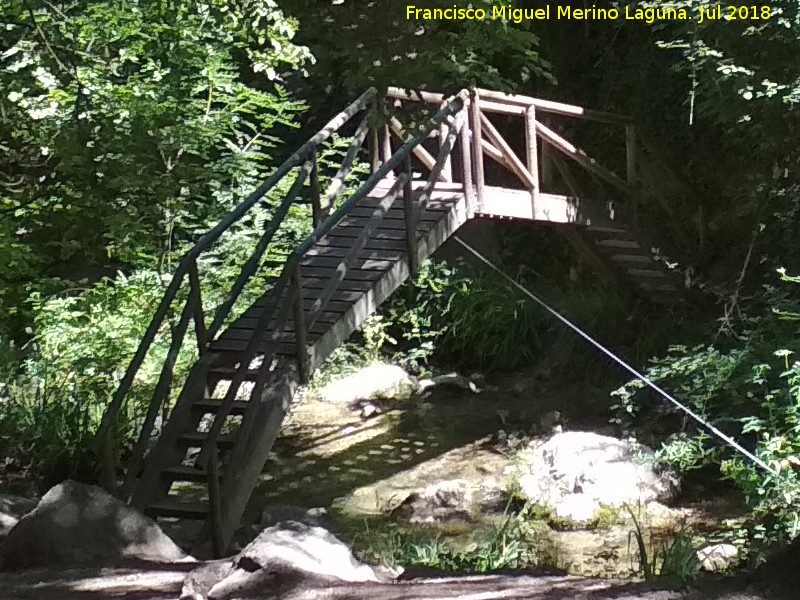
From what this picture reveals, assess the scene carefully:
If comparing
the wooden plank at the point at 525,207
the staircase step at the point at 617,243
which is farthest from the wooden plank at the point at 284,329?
the staircase step at the point at 617,243

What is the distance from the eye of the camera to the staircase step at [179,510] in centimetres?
441

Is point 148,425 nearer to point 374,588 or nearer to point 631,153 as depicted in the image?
point 374,588

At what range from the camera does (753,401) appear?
5449 millimetres

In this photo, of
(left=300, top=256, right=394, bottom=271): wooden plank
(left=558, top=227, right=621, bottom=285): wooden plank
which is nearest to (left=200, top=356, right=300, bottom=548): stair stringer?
(left=300, top=256, right=394, bottom=271): wooden plank

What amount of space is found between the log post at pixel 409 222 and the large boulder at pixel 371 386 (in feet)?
8.32

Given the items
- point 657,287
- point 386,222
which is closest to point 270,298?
point 386,222

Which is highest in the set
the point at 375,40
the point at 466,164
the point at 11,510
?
the point at 466,164

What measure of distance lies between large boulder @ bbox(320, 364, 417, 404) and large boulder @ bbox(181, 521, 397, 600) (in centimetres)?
506

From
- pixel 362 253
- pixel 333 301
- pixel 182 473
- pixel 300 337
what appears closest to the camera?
pixel 182 473

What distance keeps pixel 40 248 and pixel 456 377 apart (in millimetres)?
4418

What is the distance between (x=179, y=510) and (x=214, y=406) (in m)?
0.65

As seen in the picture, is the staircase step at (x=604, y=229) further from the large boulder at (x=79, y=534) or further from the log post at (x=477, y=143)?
the large boulder at (x=79, y=534)

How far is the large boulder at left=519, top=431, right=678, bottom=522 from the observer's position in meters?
5.47

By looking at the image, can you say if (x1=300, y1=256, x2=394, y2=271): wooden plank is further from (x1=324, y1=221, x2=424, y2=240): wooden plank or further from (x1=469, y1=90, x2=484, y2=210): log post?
(x1=469, y1=90, x2=484, y2=210): log post
